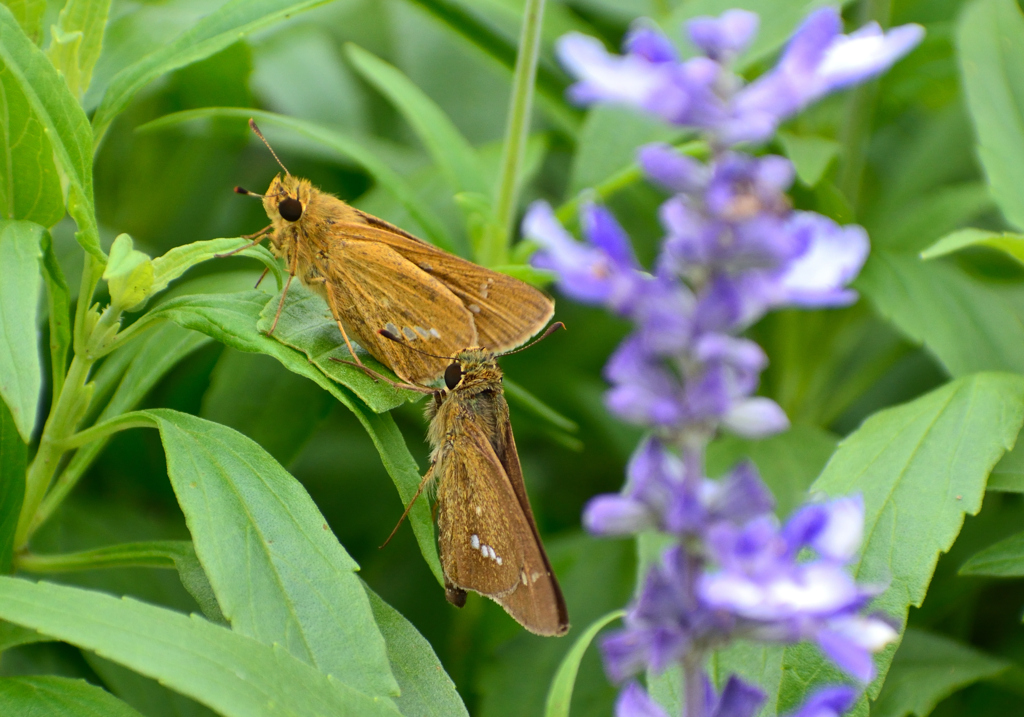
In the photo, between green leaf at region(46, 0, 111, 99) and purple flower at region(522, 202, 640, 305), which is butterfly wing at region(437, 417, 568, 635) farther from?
green leaf at region(46, 0, 111, 99)

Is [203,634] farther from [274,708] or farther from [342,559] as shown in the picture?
[342,559]

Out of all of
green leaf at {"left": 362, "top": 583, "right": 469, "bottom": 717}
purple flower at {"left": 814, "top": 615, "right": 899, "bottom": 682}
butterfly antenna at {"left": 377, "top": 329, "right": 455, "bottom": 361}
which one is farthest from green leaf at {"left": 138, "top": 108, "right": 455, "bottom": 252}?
purple flower at {"left": 814, "top": 615, "right": 899, "bottom": 682}

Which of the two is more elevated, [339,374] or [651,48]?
[651,48]

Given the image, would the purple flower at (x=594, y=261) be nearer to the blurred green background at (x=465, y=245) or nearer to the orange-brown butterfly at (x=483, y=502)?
the orange-brown butterfly at (x=483, y=502)

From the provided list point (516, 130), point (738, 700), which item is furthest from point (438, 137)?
point (738, 700)

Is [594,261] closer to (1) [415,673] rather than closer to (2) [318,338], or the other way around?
(1) [415,673]

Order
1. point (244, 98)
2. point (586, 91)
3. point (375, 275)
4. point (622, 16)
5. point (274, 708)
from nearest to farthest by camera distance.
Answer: point (586, 91) → point (274, 708) → point (375, 275) → point (244, 98) → point (622, 16)

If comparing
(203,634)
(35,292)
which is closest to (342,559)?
(203,634)
